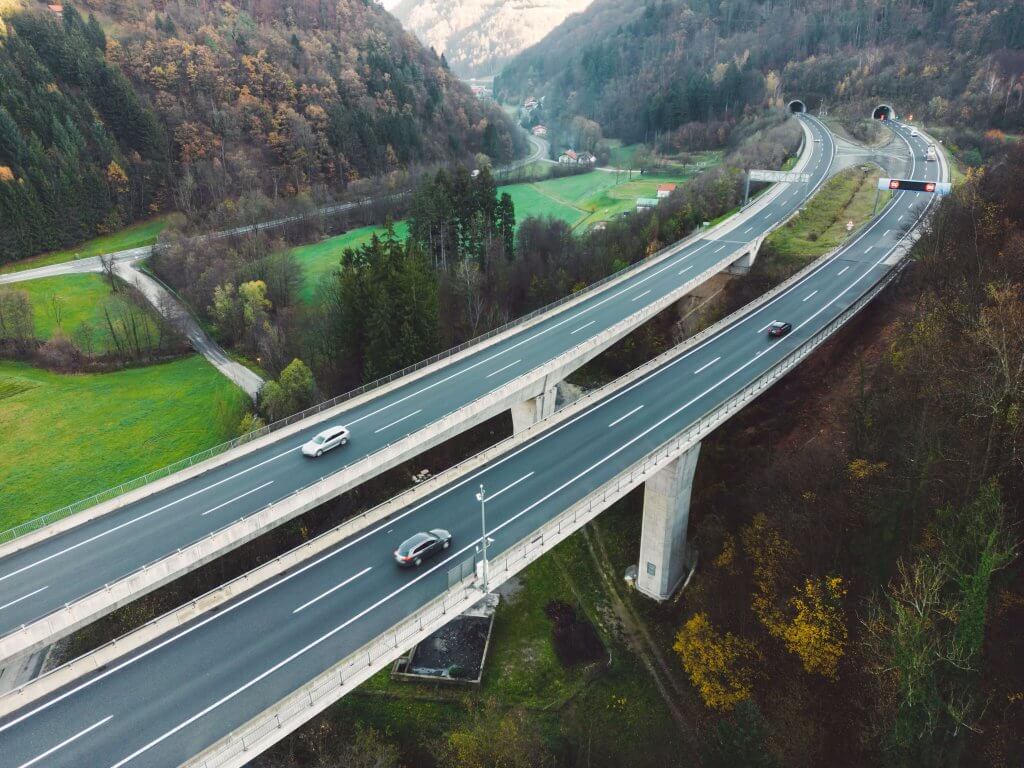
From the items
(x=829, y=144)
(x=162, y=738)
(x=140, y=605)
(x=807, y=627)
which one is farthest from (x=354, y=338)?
(x=829, y=144)

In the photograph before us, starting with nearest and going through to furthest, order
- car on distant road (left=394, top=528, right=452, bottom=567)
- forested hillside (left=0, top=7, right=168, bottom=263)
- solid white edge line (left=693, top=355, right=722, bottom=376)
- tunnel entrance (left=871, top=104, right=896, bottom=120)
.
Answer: car on distant road (left=394, top=528, right=452, bottom=567)
solid white edge line (left=693, top=355, right=722, bottom=376)
forested hillside (left=0, top=7, right=168, bottom=263)
tunnel entrance (left=871, top=104, right=896, bottom=120)

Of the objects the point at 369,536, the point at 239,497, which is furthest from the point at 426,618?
the point at 239,497

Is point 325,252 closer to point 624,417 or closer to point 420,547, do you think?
point 624,417

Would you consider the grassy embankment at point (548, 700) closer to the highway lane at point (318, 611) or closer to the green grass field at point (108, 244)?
the highway lane at point (318, 611)

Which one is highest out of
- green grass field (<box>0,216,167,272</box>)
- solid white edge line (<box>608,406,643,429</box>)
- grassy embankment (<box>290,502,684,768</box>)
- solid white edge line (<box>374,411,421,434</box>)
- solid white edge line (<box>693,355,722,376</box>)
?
solid white edge line (<box>374,411,421,434</box>)

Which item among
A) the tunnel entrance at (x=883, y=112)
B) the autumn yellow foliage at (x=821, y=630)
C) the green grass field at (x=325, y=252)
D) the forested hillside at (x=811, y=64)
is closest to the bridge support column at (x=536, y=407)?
the autumn yellow foliage at (x=821, y=630)

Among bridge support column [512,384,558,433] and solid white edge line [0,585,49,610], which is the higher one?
solid white edge line [0,585,49,610]

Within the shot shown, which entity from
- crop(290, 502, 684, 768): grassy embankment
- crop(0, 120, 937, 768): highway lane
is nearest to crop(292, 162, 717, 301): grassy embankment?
crop(0, 120, 937, 768): highway lane

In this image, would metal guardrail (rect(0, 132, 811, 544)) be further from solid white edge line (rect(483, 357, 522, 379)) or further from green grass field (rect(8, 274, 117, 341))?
green grass field (rect(8, 274, 117, 341))
